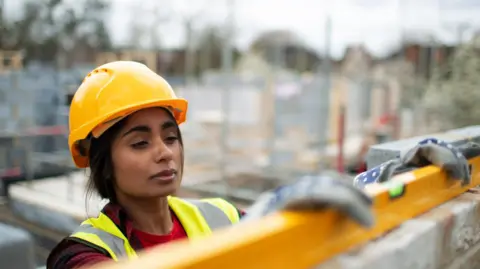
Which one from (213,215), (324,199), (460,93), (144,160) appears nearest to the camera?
(324,199)

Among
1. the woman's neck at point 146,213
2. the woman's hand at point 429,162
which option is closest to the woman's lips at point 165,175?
the woman's neck at point 146,213

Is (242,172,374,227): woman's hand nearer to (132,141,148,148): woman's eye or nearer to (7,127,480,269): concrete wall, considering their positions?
(7,127,480,269): concrete wall

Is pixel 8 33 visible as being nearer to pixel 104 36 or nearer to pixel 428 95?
pixel 104 36

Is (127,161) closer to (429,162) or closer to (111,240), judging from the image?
(111,240)

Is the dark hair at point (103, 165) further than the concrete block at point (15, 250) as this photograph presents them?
No

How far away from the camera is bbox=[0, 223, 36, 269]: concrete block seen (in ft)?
7.35

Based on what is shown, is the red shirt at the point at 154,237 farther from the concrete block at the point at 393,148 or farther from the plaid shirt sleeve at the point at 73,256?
the concrete block at the point at 393,148

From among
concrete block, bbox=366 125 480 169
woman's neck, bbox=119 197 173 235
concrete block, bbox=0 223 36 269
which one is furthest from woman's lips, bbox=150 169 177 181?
concrete block, bbox=0 223 36 269

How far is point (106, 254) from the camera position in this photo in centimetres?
134

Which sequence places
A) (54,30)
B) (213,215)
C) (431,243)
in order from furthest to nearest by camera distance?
(54,30) < (213,215) < (431,243)

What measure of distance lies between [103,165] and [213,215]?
399 mm

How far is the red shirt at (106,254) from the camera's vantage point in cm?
131

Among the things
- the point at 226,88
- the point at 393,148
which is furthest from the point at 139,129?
the point at 226,88

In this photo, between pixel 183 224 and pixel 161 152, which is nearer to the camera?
pixel 161 152
